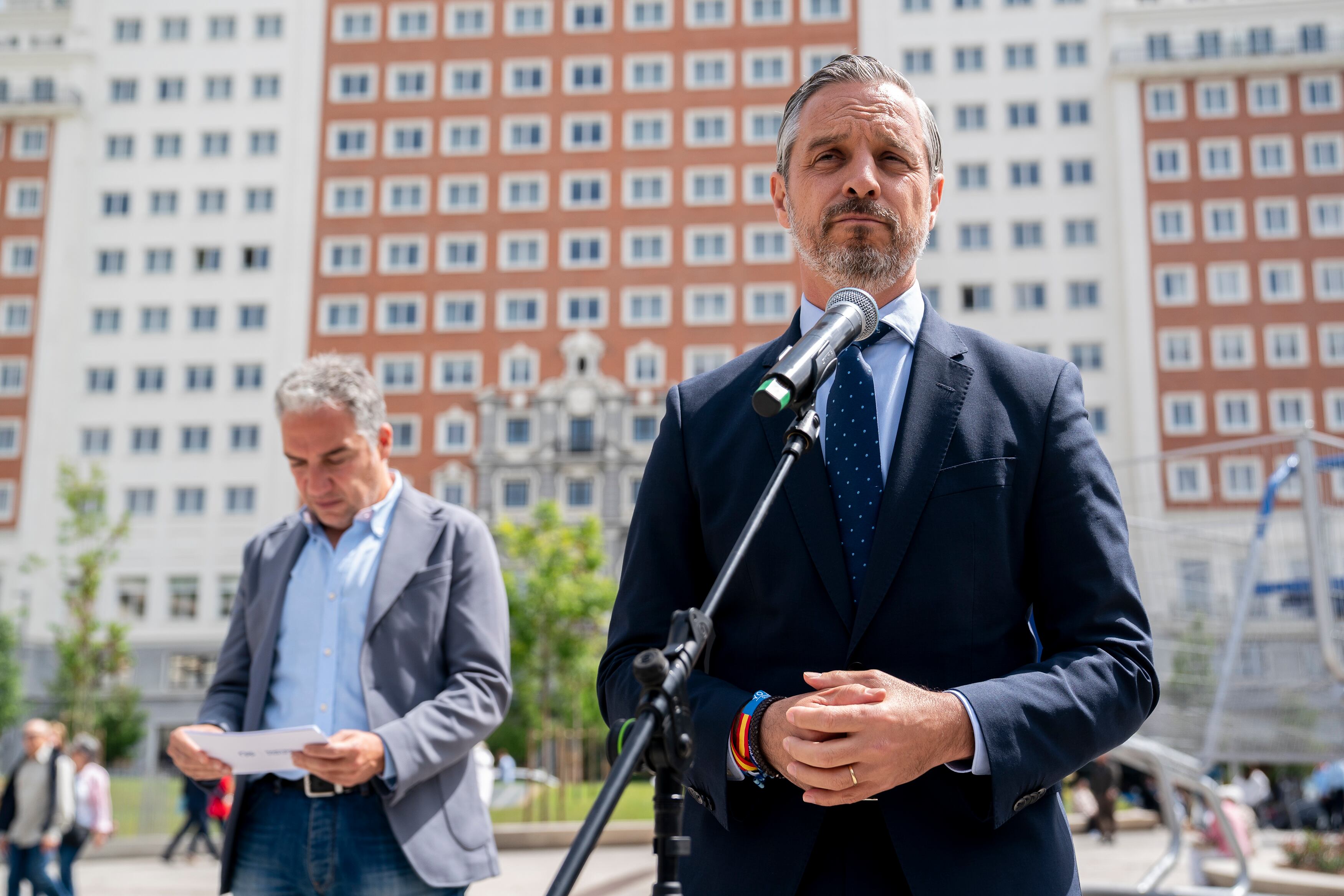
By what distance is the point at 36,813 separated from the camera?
417 inches

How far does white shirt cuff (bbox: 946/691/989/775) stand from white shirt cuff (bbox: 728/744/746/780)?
0.31 metres

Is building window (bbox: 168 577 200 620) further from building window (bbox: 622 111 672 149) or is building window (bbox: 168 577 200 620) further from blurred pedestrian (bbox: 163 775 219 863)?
blurred pedestrian (bbox: 163 775 219 863)

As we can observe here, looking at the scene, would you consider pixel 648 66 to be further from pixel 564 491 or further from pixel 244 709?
pixel 244 709

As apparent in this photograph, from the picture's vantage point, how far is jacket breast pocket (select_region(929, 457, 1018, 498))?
197 centimetres

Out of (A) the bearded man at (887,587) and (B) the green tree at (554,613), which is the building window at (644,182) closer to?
(B) the green tree at (554,613)

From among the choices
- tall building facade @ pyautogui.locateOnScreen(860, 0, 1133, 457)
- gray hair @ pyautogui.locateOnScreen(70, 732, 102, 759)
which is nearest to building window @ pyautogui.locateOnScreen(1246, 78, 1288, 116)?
tall building facade @ pyautogui.locateOnScreen(860, 0, 1133, 457)

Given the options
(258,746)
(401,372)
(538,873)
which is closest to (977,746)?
(258,746)

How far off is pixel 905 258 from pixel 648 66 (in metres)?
60.9

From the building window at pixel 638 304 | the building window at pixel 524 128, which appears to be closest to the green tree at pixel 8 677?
the building window at pixel 638 304

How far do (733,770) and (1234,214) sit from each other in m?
59.0

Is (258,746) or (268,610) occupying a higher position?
(268,610)

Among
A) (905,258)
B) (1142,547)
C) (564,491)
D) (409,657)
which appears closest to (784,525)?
(905,258)

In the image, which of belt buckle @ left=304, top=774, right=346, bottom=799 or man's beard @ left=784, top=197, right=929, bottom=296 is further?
belt buckle @ left=304, top=774, right=346, bottom=799

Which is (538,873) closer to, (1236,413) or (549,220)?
(1236,413)
